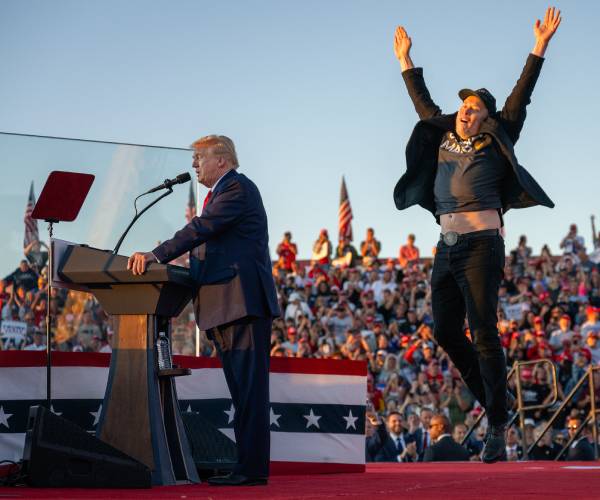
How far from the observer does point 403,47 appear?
5.99 metres

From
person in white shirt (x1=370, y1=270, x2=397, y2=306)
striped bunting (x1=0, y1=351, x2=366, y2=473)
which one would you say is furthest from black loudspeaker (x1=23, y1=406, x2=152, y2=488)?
person in white shirt (x1=370, y1=270, x2=397, y2=306)

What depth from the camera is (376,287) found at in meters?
19.5

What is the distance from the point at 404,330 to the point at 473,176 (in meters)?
12.3

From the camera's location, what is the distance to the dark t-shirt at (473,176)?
18.0 ft

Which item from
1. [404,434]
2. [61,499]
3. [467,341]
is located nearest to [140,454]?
[61,499]

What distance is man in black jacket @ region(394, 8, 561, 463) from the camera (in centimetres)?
546

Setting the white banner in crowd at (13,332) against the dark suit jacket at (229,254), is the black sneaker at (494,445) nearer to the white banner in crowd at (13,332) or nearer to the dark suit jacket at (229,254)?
the dark suit jacket at (229,254)

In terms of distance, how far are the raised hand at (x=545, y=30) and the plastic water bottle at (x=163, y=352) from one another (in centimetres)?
240

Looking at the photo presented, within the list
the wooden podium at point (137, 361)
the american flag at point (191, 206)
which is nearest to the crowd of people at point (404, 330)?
the american flag at point (191, 206)

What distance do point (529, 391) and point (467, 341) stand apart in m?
7.87

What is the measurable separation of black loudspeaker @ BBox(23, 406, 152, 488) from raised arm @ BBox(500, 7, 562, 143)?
8.44ft

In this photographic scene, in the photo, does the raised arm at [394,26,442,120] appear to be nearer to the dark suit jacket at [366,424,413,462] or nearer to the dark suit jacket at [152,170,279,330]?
the dark suit jacket at [152,170,279,330]

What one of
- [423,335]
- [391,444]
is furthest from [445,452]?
[423,335]

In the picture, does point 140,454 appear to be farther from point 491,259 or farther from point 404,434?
point 404,434
